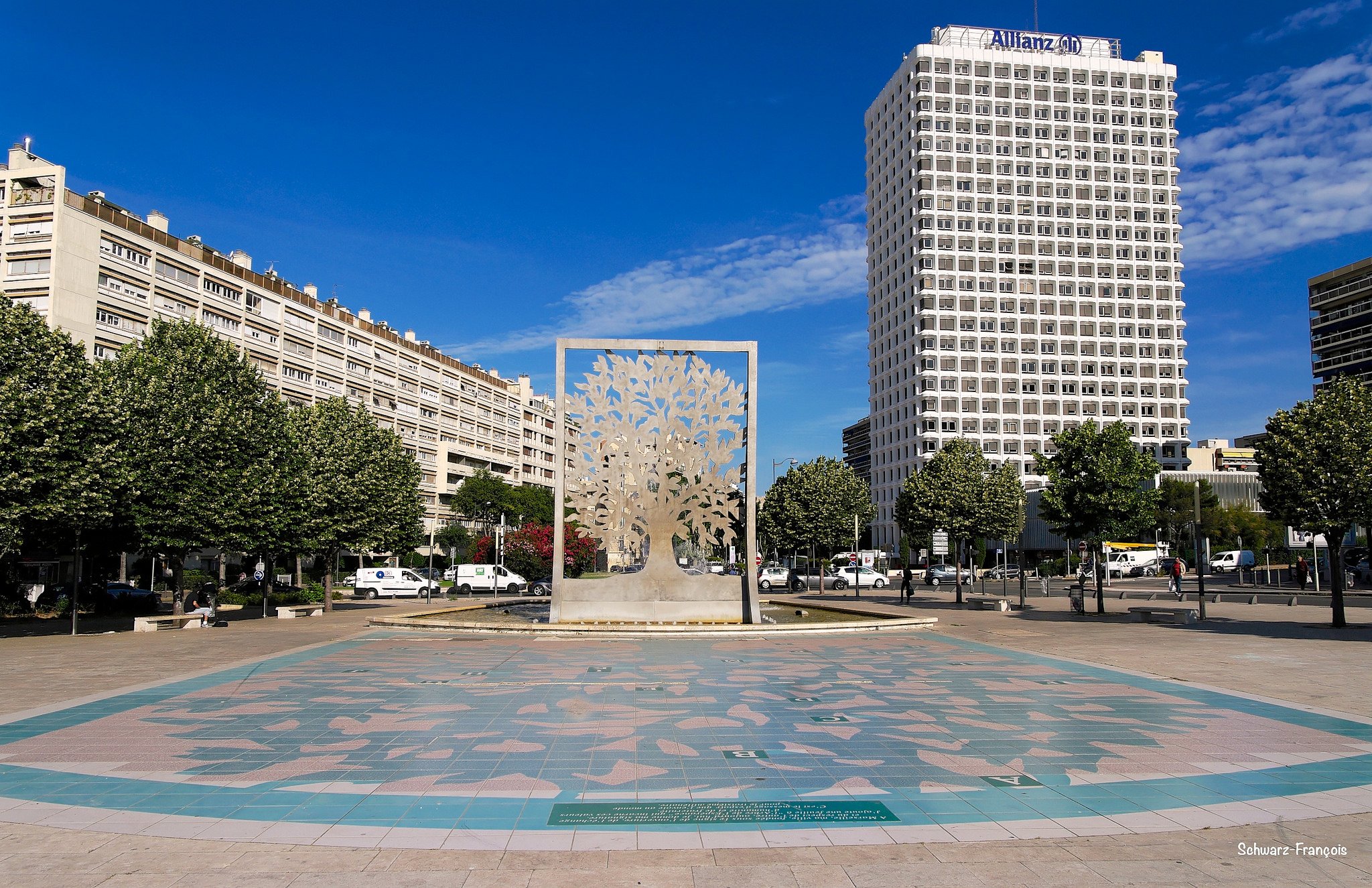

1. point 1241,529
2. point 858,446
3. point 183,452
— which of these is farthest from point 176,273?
point 858,446

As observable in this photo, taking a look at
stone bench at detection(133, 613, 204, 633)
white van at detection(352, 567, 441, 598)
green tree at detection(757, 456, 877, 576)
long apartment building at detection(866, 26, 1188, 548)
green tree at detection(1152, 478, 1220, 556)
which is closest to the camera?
stone bench at detection(133, 613, 204, 633)

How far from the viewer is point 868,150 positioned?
109500 mm

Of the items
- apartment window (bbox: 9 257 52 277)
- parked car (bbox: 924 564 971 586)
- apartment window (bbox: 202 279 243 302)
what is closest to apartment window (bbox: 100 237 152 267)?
apartment window (bbox: 9 257 52 277)

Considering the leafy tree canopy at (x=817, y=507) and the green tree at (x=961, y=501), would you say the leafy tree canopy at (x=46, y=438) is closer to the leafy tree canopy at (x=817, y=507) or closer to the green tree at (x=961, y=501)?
the green tree at (x=961, y=501)

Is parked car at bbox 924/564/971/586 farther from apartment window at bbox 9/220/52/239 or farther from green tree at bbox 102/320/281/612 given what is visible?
apartment window at bbox 9/220/52/239

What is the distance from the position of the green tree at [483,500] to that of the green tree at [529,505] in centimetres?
35

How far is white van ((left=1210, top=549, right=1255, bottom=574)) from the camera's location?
62688 millimetres

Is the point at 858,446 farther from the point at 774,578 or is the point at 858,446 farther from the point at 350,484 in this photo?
the point at 350,484

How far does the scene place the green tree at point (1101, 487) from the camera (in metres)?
28.6

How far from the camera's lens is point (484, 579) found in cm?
4959

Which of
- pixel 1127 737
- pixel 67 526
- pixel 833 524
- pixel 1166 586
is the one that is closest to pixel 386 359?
pixel 833 524

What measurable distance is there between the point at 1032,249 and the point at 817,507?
6274 cm

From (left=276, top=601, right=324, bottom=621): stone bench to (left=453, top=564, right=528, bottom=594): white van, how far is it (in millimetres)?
13458

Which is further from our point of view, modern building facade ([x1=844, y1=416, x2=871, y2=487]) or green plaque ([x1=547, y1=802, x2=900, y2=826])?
modern building facade ([x1=844, y1=416, x2=871, y2=487])
